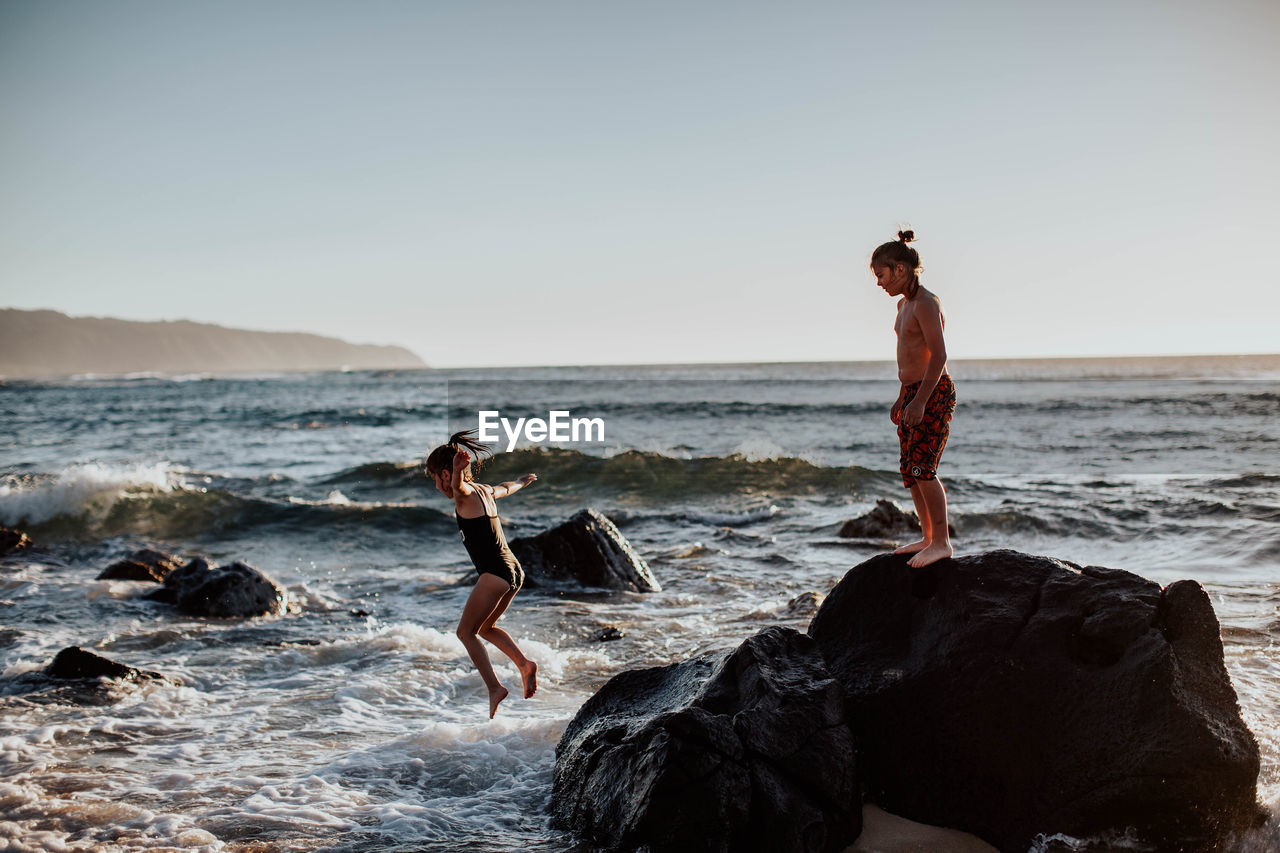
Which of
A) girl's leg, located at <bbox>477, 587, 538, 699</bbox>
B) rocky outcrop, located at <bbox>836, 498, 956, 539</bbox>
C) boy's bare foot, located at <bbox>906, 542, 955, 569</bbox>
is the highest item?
boy's bare foot, located at <bbox>906, 542, 955, 569</bbox>

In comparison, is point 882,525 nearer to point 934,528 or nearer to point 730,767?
point 934,528

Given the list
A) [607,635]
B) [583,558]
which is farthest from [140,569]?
[607,635]

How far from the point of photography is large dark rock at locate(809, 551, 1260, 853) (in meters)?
3.24

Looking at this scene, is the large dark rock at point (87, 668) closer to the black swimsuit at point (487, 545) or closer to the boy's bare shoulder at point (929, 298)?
the black swimsuit at point (487, 545)

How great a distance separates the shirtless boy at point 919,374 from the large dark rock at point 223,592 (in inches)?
257

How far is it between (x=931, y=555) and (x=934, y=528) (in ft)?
0.60

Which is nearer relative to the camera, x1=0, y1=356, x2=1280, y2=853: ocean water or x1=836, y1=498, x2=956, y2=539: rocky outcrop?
x1=0, y1=356, x2=1280, y2=853: ocean water

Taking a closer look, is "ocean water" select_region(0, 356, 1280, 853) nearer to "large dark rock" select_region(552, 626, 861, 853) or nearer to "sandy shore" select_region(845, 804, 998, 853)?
"large dark rock" select_region(552, 626, 861, 853)

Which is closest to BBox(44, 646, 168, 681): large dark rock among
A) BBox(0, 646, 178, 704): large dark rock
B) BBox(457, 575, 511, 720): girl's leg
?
BBox(0, 646, 178, 704): large dark rock

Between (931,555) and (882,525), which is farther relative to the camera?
(882,525)

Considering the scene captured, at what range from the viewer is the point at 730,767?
3500 millimetres

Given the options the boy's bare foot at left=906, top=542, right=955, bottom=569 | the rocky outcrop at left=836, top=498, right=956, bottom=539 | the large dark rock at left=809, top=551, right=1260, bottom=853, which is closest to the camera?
the large dark rock at left=809, top=551, right=1260, bottom=853

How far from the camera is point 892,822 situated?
372cm

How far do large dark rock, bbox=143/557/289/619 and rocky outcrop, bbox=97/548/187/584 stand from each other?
2.73 ft
